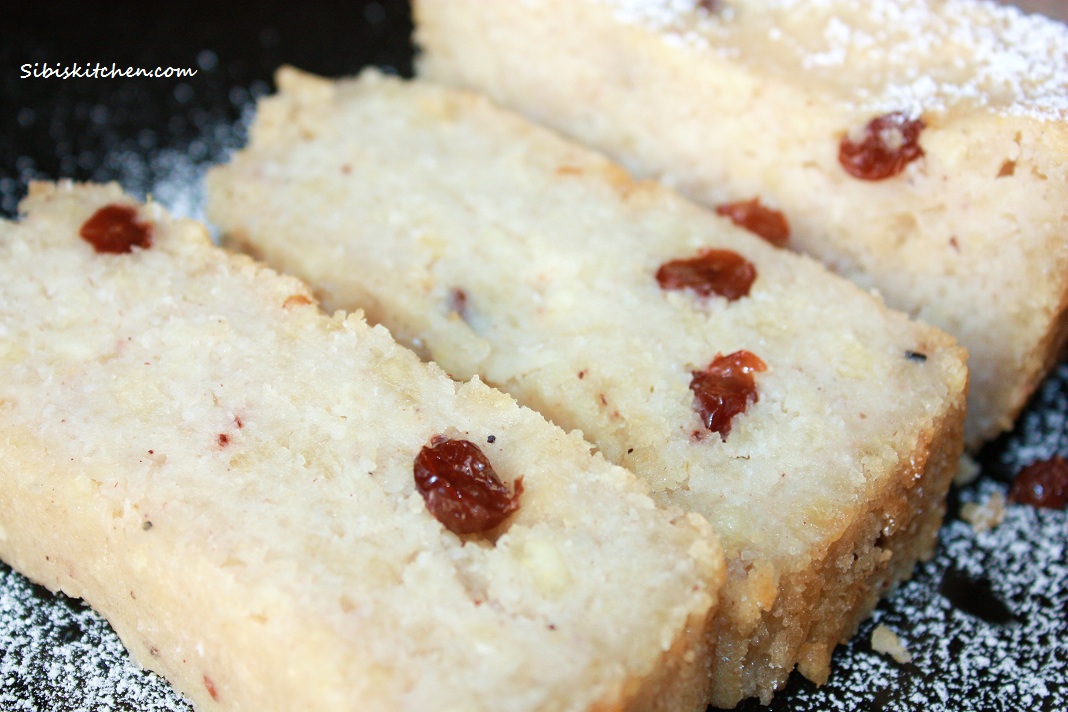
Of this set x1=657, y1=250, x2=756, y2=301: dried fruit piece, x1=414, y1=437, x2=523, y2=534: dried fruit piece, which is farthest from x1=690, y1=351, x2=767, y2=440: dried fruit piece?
x1=414, y1=437, x2=523, y2=534: dried fruit piece

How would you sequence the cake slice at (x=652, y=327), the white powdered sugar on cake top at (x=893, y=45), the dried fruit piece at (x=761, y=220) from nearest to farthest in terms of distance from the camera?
1. the cake slice at (x=652, y=327)
2. the white powdered sugar on cake top at (x=893, y=45)
3. the dried fruit piece at (x=761, y=220)

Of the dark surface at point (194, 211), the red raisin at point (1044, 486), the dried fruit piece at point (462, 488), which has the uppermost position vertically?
the dried fruit piece at point (462, 488)

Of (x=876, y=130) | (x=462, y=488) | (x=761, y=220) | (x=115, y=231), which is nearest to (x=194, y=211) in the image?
(x=115, y=231)

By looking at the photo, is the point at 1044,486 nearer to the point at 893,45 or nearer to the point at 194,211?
the point at 893,45

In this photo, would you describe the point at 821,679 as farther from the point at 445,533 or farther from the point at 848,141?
the point at 848,141

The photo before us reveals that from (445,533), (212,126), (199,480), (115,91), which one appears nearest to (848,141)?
(445,533)

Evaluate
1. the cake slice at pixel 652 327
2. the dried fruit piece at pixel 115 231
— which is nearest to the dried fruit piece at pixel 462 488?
the cake slice at pixel 652 327

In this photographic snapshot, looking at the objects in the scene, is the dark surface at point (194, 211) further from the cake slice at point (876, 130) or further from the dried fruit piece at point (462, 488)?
the dried fruit piece at point (462, 488)
